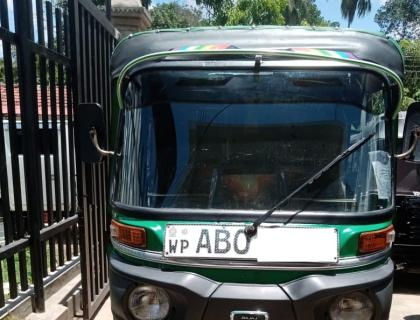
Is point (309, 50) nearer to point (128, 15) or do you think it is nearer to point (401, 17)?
point (128, 15)

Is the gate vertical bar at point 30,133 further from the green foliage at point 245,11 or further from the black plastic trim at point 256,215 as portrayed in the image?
the green foliage at point 245,11

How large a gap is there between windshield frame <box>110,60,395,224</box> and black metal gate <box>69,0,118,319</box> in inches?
56.8

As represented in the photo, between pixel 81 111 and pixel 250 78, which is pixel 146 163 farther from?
pixel 250 78

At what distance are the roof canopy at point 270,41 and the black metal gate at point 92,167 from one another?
1.15 m

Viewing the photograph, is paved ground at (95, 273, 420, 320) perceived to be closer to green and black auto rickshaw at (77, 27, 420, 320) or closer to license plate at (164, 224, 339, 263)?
green and black auto rickshaw at (77, 27, 420, 320)

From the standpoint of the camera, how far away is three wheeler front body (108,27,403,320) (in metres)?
2.62

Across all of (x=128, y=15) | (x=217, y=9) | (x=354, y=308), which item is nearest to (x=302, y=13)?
(x=217, y=9)

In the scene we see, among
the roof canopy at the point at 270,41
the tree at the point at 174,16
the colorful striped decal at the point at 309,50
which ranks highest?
the tree at the point at 174,16

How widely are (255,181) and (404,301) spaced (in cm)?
366

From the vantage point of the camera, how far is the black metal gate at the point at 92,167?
4380 mm

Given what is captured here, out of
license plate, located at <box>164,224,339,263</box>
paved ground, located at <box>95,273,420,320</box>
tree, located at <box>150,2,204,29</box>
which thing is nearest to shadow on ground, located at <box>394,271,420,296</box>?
paved ground, located at <box>95,273,420,320</box>

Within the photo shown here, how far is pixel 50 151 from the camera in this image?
4508 mm

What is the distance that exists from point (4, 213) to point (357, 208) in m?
2.36

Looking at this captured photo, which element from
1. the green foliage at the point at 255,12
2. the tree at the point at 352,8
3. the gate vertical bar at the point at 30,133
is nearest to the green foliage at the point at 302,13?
the tree at the point at 352,8
